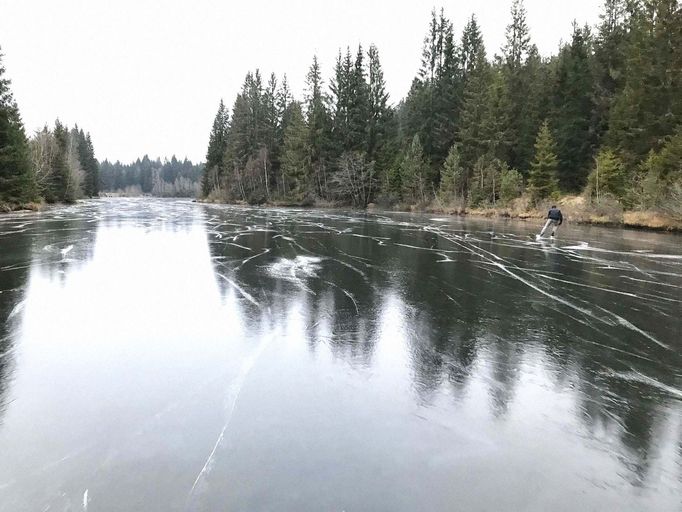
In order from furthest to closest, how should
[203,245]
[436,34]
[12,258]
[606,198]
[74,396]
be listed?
[436,34]
[606,198]
[203,245]
[12,258]
[74,396]

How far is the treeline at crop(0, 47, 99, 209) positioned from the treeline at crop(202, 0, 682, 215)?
26.1 m

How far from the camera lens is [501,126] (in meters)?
48.7

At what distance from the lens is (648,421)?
13.4ft

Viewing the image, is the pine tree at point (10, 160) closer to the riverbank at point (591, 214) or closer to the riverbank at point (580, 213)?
the riverbank at point (580, 213)

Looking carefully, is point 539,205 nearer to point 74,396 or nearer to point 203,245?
point 203,245

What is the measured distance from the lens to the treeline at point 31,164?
116 feet

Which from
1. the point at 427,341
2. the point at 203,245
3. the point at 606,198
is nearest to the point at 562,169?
the point at 606,198

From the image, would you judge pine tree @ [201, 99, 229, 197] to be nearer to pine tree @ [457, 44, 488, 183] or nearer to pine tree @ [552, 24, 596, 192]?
pine tree @ [457, 44, 488, 183]

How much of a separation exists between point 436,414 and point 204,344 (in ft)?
10.6

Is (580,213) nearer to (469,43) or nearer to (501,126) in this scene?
(501,126)

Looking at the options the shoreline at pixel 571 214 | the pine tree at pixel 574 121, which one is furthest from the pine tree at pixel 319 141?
the pine tree at pixel 574 121

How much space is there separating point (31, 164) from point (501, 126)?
48776 millimetres

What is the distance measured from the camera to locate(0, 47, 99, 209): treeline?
3547cm

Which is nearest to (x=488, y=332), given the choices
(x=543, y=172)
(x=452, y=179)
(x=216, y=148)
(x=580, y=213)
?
(x=580, y=213)
